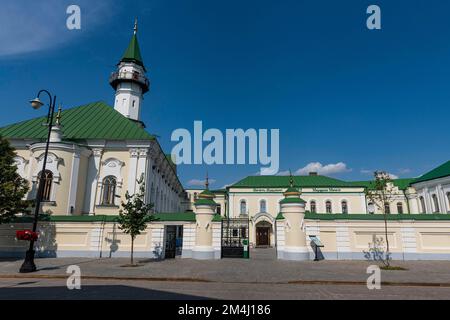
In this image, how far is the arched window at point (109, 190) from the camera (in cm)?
2381

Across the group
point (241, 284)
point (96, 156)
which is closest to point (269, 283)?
point (241, 284)

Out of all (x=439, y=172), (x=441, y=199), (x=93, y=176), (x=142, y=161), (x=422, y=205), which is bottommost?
(x=422, y=205)

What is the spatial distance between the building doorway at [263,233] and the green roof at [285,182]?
666cm

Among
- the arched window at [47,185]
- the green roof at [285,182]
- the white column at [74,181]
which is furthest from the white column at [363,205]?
the arched window at [47,185]

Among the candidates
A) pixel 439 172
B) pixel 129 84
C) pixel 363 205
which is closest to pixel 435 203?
pixel 439 172

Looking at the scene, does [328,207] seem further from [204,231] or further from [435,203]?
[204,231]

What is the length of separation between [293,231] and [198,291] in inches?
423

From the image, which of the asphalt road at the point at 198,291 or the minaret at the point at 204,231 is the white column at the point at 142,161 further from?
the asphalt road at the point at 198,291

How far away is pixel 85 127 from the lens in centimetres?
2608

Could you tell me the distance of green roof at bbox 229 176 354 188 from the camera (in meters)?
44.4

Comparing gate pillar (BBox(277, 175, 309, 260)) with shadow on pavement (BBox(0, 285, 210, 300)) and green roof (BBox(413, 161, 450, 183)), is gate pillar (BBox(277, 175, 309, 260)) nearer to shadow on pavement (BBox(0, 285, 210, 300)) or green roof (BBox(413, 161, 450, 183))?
shadow on pavement (BBox(0, 285, 210, 300))

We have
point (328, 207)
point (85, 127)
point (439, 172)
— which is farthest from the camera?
point (328, 207)

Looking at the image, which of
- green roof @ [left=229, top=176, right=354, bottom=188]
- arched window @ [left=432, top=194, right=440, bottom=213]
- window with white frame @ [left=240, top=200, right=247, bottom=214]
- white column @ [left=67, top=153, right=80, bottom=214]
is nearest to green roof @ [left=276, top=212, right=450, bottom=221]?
white column @ [left=67, top=153, right=80, bottom=214]
